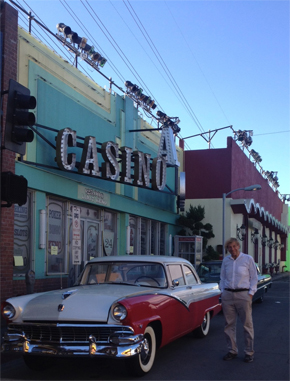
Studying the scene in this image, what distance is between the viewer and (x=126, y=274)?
7.37 meters

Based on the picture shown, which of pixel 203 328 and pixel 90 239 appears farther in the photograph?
pixel 90 239

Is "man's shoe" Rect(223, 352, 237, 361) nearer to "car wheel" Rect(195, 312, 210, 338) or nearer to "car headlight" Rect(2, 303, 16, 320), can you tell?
"car wheel" Rect(195, 312, 210, 338)

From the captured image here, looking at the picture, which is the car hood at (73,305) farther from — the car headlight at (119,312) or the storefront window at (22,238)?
the storefront window at (22,238)

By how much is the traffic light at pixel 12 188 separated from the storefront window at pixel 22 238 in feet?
15.4

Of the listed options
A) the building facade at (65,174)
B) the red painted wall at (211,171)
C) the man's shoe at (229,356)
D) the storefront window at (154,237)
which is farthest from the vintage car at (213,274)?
the red painted wall at (211,171)

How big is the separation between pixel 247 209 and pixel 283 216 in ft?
85.4

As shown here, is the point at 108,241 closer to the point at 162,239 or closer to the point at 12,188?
the point at 162,239

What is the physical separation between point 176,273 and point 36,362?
8.59 feet

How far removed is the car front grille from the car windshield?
1560mm

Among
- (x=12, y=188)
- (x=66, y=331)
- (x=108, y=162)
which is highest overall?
(x=108, y=162)

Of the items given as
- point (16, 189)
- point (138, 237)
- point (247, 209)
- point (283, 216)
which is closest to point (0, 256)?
point (16, 189)

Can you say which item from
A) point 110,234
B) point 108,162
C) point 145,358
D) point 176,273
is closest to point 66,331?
point 145,358

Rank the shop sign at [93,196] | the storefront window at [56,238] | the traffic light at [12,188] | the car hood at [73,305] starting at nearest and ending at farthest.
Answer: the car hood at [73,305] → the traffic light at [12,188] → the storefront window at [56,238] → the shop sign at [93,196]

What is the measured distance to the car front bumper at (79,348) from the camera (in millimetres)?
5480
